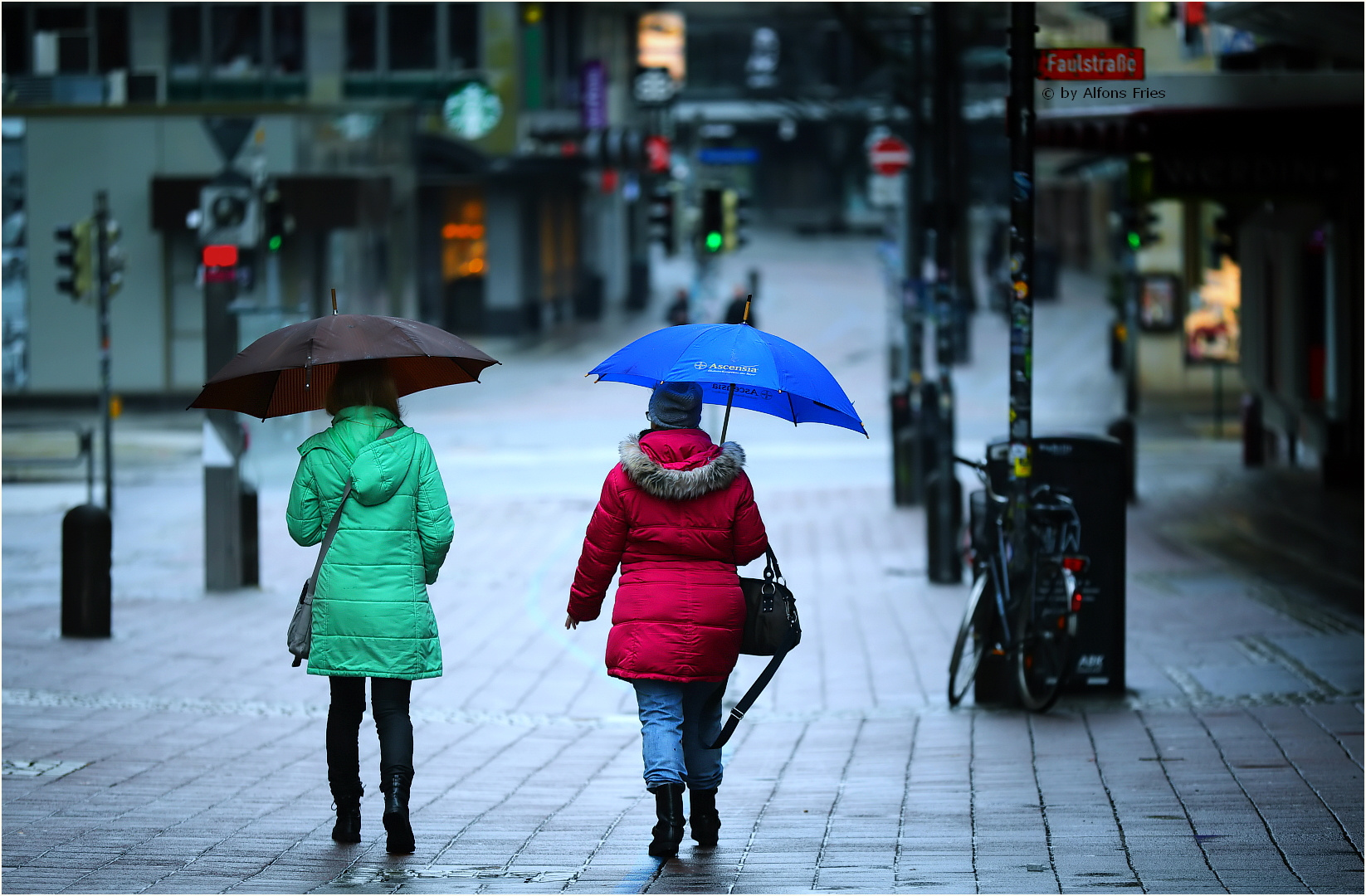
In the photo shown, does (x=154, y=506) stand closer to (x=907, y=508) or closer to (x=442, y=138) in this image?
(x=907, y=508)

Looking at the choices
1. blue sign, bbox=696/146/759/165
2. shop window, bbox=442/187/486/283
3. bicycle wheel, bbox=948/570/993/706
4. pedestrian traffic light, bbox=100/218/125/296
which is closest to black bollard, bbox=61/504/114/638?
bicycle wheel, bbox=948/570/993/706

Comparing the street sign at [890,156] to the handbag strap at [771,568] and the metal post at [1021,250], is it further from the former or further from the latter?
the handbag strap at [771,568]

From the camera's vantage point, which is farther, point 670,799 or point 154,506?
point 154,506

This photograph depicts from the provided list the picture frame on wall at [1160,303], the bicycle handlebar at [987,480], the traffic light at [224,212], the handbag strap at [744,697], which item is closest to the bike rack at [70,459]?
the traffic light at [224,212]

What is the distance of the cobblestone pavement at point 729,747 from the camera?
17.7 feet

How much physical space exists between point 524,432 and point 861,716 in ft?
Result: 59.7

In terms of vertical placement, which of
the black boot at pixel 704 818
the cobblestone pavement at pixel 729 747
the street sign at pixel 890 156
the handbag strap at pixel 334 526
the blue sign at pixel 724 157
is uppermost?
the blue sign at pixel 724 157

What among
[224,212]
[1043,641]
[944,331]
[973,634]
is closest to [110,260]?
[224,212]

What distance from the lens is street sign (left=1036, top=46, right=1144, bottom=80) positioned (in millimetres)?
7785

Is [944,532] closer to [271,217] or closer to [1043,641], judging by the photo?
[1043,641]

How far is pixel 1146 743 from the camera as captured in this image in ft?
24.5

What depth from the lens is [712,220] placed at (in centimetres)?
1892

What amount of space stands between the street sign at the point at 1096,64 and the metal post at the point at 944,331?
13.6 feet

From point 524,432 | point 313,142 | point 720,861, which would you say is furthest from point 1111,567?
point 313,142
